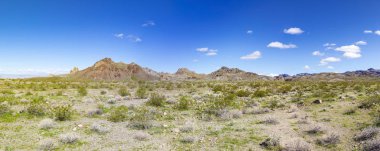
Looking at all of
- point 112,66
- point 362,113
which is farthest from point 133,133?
point 112,66

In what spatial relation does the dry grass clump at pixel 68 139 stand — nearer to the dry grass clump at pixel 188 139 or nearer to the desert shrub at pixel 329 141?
the dry grass clump at pixel 188 139

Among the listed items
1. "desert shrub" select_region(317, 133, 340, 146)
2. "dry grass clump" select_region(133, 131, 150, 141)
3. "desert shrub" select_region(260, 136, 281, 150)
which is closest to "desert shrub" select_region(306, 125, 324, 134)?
"desert shrub" select_region(317, 133, 340, 146)

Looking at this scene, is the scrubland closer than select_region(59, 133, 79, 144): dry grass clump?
Yes

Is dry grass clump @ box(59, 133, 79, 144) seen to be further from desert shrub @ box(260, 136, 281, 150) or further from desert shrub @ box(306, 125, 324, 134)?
desert shrub @ box(306, 125, 324, 134)

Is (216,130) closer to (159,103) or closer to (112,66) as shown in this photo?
(159,103)

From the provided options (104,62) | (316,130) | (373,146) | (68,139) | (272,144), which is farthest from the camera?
(104,62)

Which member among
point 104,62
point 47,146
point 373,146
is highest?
point 104,62

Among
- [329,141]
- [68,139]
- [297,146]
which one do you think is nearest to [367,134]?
[329,141]

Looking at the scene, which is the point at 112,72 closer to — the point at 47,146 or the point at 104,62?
the point at 104,62

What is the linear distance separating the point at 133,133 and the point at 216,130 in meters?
3.80

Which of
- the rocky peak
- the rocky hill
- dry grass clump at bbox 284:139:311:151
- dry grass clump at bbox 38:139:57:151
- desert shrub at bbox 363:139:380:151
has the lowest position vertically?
dry grass clump at bbox 38:139:57:151

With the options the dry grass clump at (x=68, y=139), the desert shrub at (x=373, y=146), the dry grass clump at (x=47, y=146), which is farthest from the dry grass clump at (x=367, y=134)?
the dry grass clump at (x=47, y=146)

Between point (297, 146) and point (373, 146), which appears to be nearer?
point (373, 146)

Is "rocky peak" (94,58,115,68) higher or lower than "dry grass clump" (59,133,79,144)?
higher
